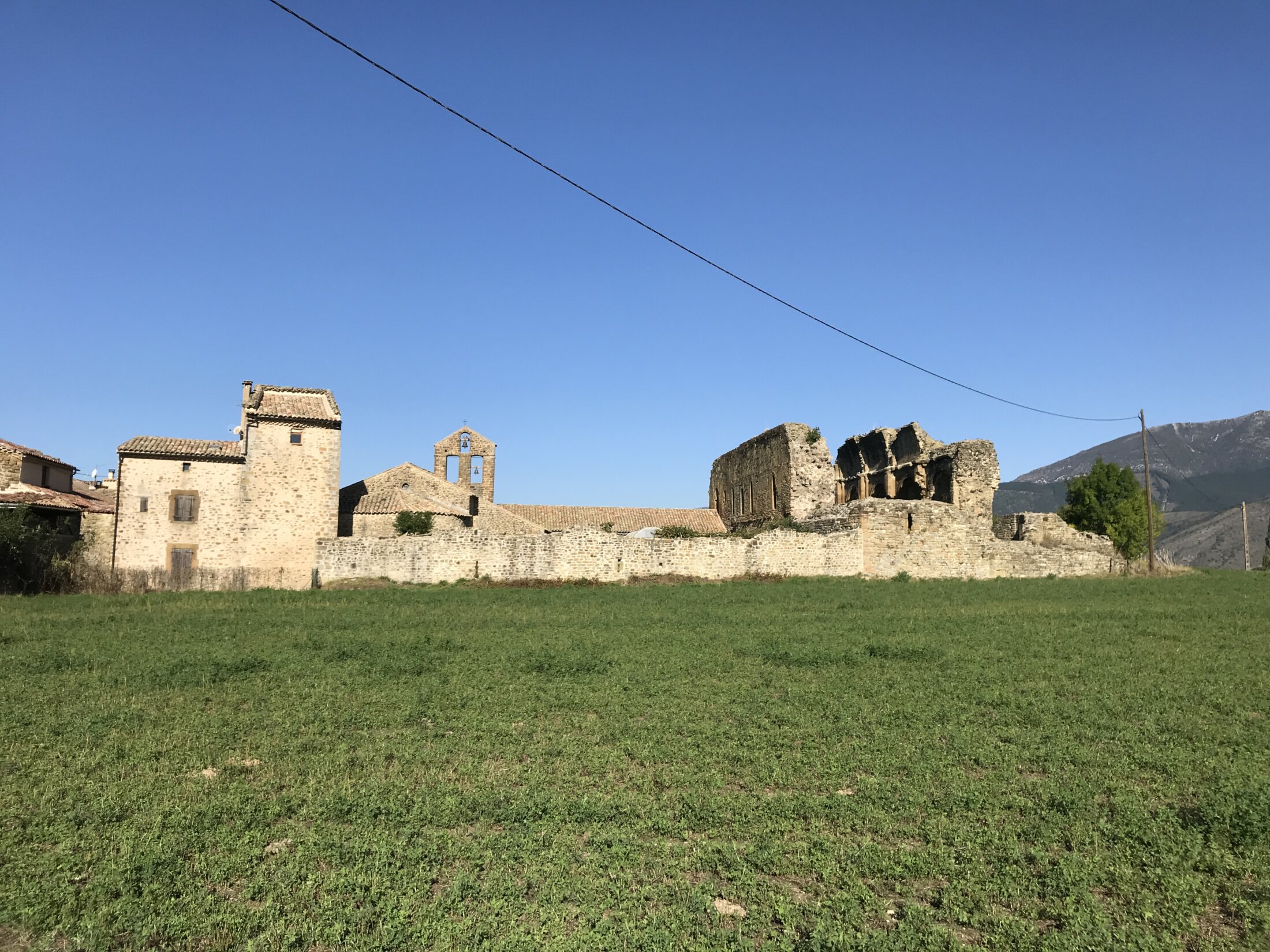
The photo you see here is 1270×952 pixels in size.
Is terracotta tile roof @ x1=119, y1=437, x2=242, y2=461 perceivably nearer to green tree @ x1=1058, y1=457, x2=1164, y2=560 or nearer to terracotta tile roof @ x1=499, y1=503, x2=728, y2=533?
terracotta tile roof @ x1=499, y1=503, x2=728, y2=533

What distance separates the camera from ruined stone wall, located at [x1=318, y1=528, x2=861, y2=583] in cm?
2831

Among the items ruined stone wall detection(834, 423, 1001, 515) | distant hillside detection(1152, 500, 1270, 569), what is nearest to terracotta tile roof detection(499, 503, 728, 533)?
ruined stone wall detection(834, 423, 1001, 515)

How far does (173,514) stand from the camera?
93.2 feet

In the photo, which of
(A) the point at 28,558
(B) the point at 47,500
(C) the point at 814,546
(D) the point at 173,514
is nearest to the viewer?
(A) the point at 28,558

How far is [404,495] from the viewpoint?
3559 cm

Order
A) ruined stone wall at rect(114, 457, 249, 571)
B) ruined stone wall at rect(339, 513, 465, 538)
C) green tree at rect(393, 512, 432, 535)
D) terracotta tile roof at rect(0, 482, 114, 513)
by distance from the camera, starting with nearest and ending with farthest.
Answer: terracotta tile roof at rect(0, 482, 114, 513) < ruined stone wall at rect(114, 457, 249, 571) < green tree at rect(393, 512, 432, 535) < ruined stone wall at rect(339, 513, 465, 538)

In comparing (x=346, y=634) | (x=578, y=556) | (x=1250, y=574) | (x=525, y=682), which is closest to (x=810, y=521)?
(x=578, y=556)

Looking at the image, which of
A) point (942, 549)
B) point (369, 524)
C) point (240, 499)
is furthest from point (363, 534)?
point (942, 549)

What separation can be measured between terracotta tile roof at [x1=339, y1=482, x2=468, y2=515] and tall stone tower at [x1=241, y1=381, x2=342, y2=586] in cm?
318

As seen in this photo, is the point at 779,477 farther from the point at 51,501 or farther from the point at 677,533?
the point at 51,501

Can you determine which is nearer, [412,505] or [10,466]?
[10,466]

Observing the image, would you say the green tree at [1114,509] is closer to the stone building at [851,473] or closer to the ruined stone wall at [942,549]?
the stone building at [851,473]

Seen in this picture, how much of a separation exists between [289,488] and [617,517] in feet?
65.6

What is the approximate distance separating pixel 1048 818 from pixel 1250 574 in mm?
33583
